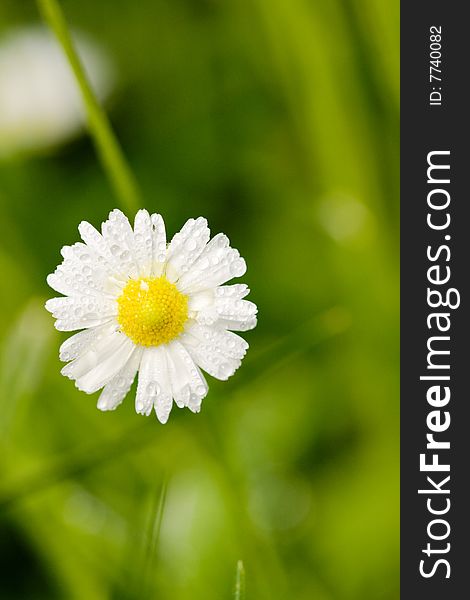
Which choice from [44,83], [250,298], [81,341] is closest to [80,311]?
[81,341]

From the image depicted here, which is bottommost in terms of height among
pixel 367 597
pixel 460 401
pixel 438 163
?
pixel 367 597

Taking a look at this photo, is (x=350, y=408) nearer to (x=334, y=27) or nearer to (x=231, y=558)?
(x=231, y=558)

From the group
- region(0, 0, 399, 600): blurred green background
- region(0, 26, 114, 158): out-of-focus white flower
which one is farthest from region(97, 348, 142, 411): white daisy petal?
region(0, 26, 114, 158): out-of-focus white flower

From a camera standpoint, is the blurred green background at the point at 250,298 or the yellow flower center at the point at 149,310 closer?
the yellow flower center at the point at 149,310

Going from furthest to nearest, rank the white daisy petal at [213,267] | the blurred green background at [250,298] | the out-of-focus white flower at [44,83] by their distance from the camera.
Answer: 1. the out-of-focus white flower at [44,83]
2. the blurred green background at [250,298]
3. the white daisy petal at [213,267]

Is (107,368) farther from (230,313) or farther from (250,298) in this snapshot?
(250,298)

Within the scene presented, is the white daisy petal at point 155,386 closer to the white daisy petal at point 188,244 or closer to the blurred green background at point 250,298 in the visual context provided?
the white daisy petal at point 188,244

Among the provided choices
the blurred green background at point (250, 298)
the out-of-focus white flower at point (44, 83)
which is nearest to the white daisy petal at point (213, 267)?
the blurred green background at point (250, 298)

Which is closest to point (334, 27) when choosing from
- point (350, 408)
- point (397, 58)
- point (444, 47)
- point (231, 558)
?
point (397, 58)
